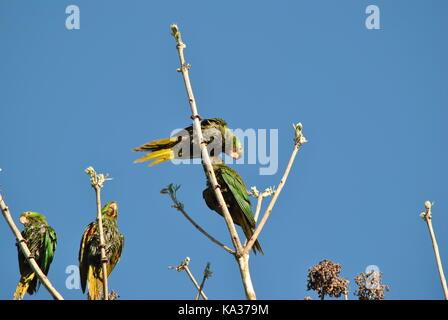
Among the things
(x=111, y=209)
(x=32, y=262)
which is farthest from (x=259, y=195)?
(x=111, y=209)

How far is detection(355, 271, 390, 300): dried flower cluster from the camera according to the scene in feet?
28.6

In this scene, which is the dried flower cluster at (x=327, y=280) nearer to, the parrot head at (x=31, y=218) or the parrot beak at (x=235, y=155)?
the parrot beak at (x=235, y=155)

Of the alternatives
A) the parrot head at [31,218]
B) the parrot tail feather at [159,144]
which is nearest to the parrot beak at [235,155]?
the parrot tail feather at [159,144]

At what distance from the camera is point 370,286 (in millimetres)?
8781

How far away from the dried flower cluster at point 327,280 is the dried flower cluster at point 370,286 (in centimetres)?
25

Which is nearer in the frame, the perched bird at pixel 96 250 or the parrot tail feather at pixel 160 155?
the parrot tail feather at pixel 160 155

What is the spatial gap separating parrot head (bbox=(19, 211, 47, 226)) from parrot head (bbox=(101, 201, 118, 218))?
1.31 metres

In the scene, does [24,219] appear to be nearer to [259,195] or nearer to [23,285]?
[23,285]

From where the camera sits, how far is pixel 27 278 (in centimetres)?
1188

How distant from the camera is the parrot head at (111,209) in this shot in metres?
13.3

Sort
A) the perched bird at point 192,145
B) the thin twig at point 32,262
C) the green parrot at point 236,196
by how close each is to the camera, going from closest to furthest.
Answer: the thin twig at point 32,262 < the perched bird at point 192,145 < the green parrot at point 236,196
